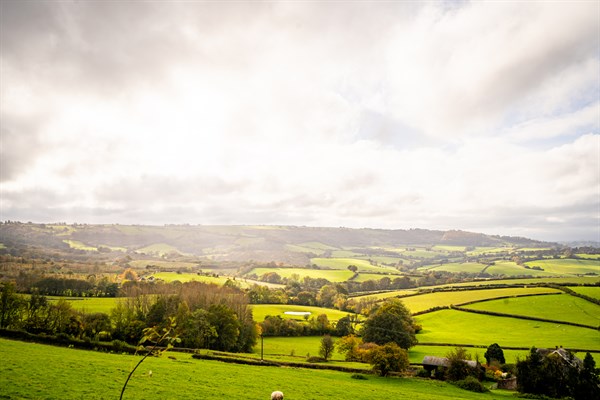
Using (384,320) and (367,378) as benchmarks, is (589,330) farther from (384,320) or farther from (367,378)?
(367,378)

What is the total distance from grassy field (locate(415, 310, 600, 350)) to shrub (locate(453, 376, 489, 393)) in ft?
94.9

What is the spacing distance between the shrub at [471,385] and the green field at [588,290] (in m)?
69.8

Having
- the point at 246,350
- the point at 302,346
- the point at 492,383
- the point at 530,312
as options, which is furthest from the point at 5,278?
the point at 530,312

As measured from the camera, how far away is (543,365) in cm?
4994

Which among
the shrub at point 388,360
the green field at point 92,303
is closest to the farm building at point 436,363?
the shrub at point 388,360

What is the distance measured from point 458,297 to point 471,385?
235ft

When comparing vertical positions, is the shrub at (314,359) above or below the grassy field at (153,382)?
below

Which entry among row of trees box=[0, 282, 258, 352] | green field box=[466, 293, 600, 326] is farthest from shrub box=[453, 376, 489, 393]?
green field box=[466, 293, 600, 326]

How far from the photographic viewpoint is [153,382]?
105ft

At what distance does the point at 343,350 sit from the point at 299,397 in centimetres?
4244

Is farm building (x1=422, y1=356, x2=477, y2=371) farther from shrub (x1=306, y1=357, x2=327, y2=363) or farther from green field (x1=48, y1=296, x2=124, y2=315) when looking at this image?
green field (x1=48, y1=296, x2=124, y2=315)

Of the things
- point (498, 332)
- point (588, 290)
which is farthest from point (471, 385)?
point (588, 290)

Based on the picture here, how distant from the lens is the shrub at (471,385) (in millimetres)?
48641

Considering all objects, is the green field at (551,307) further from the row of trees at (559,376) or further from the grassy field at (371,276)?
the grassy field at (371,276)
